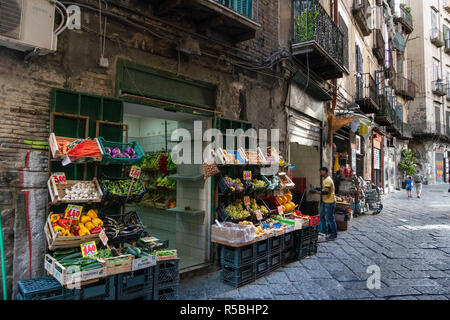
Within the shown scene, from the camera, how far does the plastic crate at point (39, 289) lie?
2.95 metres

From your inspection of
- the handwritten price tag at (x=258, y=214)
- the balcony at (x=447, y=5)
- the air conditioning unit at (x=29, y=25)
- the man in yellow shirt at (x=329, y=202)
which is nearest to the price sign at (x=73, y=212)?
the air conditioning unit at (x=29, y=25)

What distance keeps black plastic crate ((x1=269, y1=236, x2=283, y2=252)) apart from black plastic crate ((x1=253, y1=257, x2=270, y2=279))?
0.23 m

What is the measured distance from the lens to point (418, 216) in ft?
37.2

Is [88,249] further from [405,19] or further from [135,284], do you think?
[405,19]

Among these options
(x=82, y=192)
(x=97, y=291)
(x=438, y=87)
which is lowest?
(x=97, y=291)

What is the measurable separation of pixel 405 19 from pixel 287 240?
26067 millimetres

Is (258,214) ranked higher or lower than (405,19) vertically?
lower

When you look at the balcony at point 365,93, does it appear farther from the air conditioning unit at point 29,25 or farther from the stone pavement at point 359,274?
the air conditioning unit at point 29,25

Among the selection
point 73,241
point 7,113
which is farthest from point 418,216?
point 7,113

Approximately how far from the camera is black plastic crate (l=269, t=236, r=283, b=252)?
17.7 feet

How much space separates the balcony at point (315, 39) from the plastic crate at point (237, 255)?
5.35 meters

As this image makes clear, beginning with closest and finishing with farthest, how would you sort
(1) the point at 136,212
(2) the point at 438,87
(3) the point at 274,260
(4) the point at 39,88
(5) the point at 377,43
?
(4) the point at 39,88, (1) the point at 136,212, (3) the point at 274,260, (5) the point at 377,43, (2) the point at 438,87

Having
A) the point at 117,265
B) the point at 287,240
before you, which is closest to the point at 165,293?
the point at 117,265

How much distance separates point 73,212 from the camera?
350 centimetres
